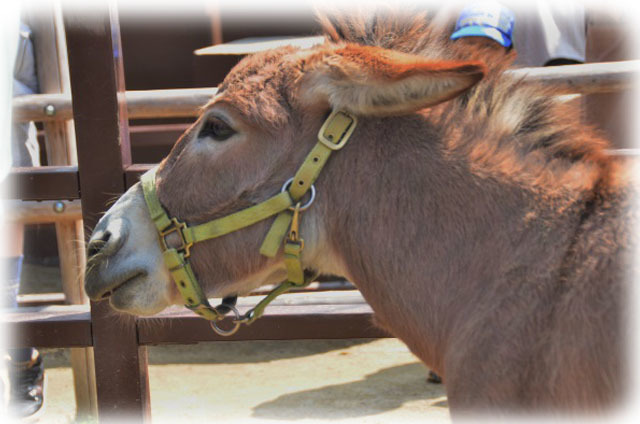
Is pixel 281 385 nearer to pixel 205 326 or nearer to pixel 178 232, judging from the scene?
pixel 205 326

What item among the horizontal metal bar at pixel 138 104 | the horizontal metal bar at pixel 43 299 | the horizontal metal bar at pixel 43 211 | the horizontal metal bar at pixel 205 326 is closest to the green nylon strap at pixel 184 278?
the horizontal metal bar at pixel 205 326

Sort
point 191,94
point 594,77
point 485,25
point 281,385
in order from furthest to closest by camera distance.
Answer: point 281,385, point 191,94, point 485,25, point 594,77

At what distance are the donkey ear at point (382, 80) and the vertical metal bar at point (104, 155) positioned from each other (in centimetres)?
128

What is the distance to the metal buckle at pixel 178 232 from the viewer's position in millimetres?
2521

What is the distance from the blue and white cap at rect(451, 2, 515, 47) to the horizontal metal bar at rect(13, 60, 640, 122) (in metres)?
0.44

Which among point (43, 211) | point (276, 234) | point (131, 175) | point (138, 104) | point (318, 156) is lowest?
point (43, 211)

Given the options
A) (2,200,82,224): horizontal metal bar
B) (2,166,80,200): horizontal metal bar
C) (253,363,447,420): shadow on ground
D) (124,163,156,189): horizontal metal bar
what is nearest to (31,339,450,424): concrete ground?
(253,363,447,420): shadow on ground

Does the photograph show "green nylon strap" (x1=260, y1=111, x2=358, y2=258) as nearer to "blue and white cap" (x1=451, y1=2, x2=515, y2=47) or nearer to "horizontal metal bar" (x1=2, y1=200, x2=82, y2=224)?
"blue and white cap" (x1=451, y1=2, x2=515, y2=47)

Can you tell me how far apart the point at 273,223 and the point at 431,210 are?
527mm

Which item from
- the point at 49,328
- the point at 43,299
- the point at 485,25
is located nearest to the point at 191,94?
the point at 49,328

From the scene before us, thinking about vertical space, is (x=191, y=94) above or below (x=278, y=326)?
above

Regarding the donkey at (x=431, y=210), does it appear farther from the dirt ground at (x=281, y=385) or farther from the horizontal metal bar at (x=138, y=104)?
the dirt ground at (x=281, y=385)

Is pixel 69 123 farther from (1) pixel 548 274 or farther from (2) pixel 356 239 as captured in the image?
(1) pixel 548 274

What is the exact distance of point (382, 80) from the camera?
2.25m
